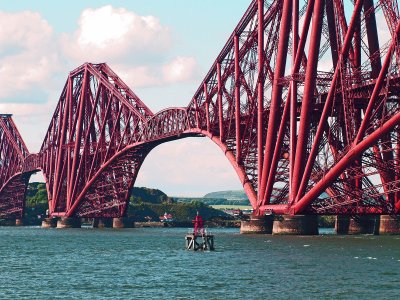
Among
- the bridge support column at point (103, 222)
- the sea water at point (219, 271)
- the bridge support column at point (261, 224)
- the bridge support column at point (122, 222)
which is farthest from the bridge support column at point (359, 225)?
the bridge support column at point (103, 222)

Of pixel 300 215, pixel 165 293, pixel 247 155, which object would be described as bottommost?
pixel 165 293

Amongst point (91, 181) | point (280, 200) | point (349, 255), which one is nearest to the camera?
point (349, 255)

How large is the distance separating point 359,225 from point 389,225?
23.2 feet

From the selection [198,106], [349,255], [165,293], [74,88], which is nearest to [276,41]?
[198,106]

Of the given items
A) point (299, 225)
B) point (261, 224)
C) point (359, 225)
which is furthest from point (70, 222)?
point (299, 225)

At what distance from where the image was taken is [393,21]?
88.7 meters

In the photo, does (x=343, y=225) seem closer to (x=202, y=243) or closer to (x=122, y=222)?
(x=202, y=243)

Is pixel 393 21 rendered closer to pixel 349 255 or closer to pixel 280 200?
pixel 349 255

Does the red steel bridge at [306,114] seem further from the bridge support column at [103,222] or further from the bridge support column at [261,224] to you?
the bridge support column at [103,222]

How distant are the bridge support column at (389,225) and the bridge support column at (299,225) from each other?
9396 millimetres

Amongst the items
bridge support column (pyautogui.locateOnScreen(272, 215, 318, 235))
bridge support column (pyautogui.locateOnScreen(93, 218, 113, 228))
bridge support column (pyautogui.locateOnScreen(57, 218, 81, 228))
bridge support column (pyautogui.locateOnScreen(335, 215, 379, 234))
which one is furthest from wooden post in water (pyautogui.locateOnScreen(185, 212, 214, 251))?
bridge support column (pyautogui.locateOnScreen(93, 218, 113, 228))

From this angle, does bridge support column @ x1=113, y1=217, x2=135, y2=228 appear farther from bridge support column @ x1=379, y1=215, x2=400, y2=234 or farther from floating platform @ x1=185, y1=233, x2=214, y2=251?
floating platform @ x1=185, y1=233, x2=214, y2=251

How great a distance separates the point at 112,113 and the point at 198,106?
3960 centimetres

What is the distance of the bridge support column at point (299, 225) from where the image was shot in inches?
3962
